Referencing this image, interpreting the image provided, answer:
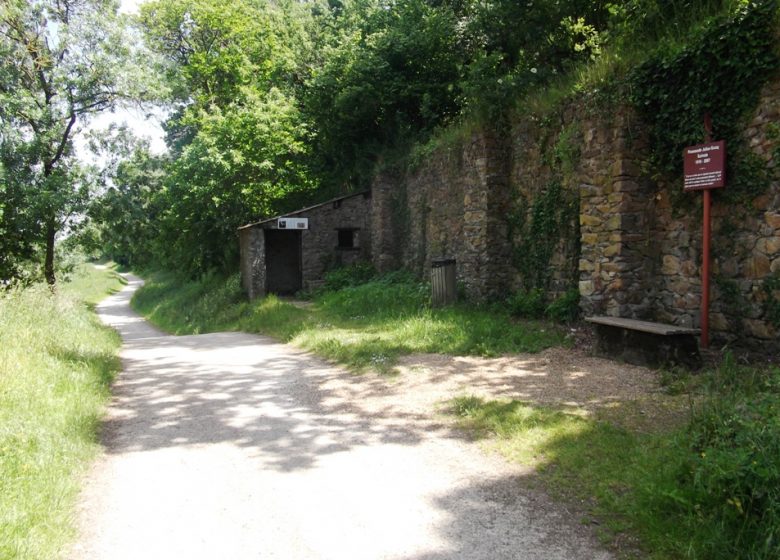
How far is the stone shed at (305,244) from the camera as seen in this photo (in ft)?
58.7

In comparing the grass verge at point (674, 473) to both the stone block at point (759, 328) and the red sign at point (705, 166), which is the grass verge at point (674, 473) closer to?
the stone block at point (759, 328)

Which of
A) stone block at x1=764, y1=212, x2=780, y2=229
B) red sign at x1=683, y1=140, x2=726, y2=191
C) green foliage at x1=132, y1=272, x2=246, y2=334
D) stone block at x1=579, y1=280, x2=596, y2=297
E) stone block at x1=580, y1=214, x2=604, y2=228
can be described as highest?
red sign at x1=683, y1=140, x2=726, y2=191

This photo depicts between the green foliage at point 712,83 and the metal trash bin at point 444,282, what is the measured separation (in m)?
4.77

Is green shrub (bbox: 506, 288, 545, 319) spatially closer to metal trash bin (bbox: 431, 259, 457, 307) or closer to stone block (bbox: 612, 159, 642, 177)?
metal trash bin (bbox: 431, 259, 457, 307)

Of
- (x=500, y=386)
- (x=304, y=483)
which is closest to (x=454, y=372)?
(x=500, y=386)

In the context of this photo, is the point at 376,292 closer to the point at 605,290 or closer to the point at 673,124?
the point at 605,290

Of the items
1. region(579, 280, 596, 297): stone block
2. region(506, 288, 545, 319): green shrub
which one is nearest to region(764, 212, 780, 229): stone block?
region(579, 280, 596, 297): stone block

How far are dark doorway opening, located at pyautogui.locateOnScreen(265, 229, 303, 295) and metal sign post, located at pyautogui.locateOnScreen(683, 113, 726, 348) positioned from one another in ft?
46.6

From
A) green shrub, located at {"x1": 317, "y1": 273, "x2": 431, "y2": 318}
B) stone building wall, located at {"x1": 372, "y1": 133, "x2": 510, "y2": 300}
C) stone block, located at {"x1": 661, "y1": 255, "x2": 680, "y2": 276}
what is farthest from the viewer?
green shrub, located at {"x1": 317, "y1": 273, "x2": 431, "y2": 318}

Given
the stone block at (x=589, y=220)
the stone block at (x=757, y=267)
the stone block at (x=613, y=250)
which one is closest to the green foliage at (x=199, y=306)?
the stone block at (x=589, y=220)

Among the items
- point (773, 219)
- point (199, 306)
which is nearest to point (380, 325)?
point (773, 219)

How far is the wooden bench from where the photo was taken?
635 centimetres

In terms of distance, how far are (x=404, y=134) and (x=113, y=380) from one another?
12.5m

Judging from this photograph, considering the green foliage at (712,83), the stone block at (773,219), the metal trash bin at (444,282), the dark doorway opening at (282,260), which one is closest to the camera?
the stone block at (773,219)
